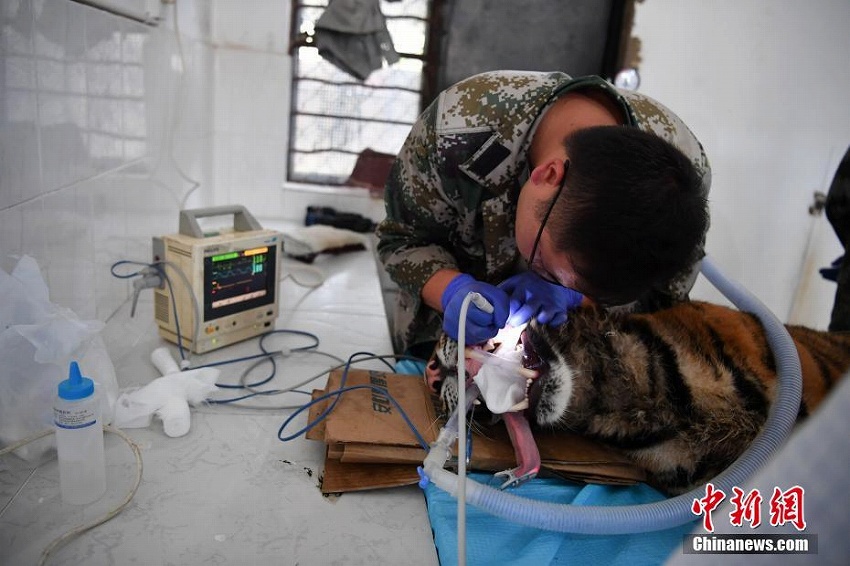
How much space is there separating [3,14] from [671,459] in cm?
149

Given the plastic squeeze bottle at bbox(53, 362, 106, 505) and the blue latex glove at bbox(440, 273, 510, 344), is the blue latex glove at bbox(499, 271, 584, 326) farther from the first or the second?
the plastic squeeze bottle at bbox(53, 362, 106, 505)

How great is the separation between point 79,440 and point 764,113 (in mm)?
3596

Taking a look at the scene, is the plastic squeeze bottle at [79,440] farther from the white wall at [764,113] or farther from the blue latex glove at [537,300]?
the white wall at [764,113]

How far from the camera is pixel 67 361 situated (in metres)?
1.04

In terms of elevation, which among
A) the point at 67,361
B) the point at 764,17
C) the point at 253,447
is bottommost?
the point at 253,447

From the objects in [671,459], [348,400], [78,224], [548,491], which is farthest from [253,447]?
[671,459]

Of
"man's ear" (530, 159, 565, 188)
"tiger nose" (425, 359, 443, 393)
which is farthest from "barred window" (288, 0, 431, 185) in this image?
"man's ear" (530, 159, 565, 188)

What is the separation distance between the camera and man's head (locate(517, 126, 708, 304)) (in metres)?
0.89

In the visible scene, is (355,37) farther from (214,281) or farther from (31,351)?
(31,351)

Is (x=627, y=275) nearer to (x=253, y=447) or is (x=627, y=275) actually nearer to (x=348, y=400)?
(x=348, y=400)

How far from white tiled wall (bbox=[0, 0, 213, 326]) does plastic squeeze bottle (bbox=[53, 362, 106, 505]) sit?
35 cm

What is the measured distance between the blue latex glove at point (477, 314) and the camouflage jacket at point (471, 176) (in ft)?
0.81

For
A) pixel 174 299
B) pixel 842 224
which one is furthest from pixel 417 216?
pixel 842 224

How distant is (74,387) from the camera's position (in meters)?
0.93
